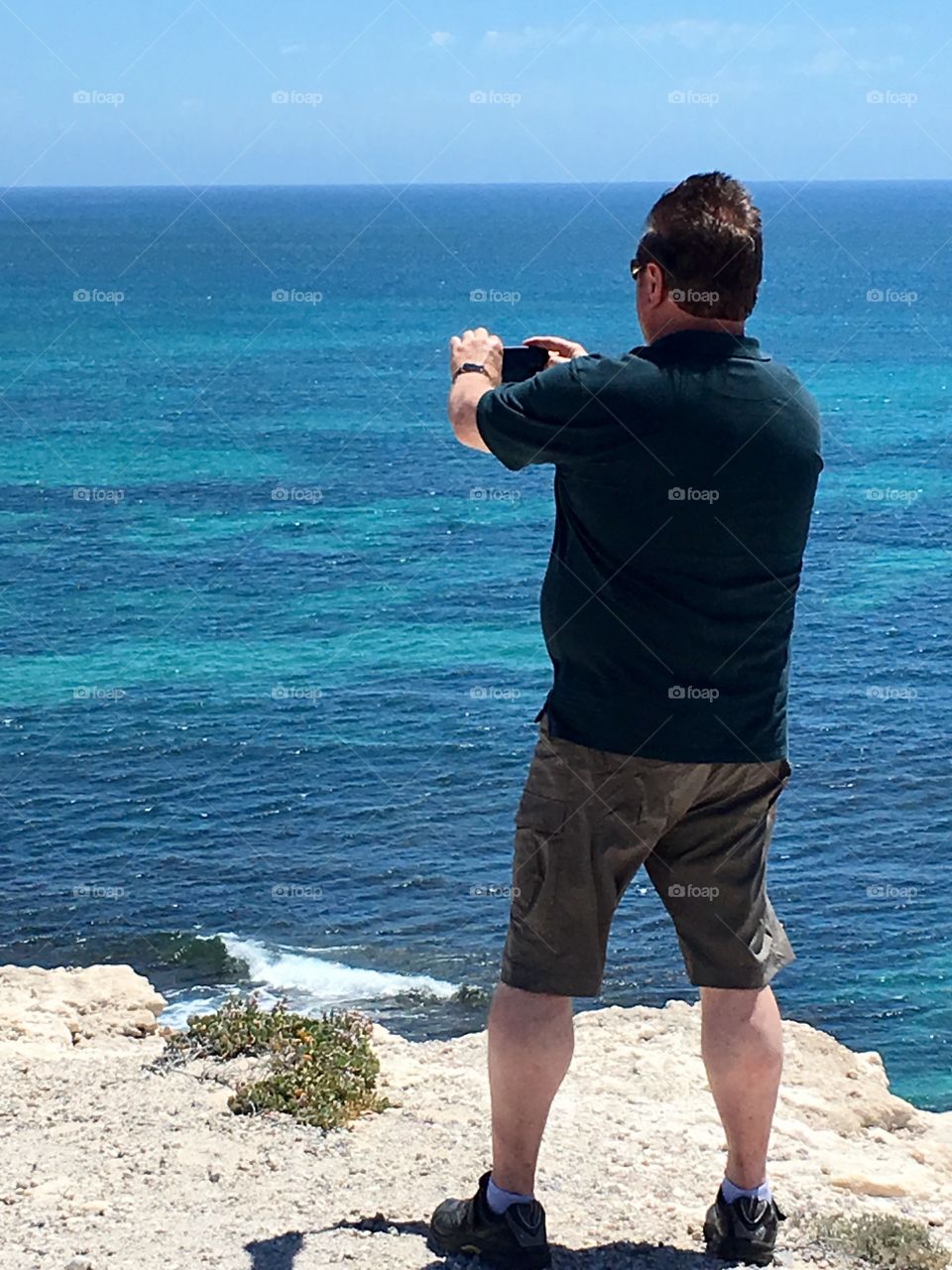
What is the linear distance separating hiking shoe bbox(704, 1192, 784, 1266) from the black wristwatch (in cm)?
237

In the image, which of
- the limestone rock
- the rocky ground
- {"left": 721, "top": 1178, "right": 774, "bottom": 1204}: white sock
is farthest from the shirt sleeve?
the limestone rock

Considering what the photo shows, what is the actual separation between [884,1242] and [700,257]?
285cm

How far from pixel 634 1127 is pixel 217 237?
184 metres

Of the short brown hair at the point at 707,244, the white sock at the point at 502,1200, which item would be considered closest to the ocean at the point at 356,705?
the white sock at the point at 502,1200

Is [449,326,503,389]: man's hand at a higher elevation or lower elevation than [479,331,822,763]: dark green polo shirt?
higher

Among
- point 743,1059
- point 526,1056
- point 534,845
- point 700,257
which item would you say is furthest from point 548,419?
point 743,1059

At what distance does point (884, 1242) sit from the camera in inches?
188

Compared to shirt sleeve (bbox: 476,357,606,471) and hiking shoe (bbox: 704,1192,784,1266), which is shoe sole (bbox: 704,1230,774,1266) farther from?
shirt sleeve (bbox: 476,357,606,471)

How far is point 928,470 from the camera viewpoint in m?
43.7

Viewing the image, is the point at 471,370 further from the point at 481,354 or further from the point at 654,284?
the point at 654,284

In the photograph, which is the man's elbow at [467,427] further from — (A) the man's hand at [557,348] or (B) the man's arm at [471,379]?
(A) the man's hand at [557,348]

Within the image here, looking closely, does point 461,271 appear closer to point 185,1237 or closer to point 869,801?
point 869,801

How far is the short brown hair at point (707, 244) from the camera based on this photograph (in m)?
4.06

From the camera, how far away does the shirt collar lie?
4.13 m
